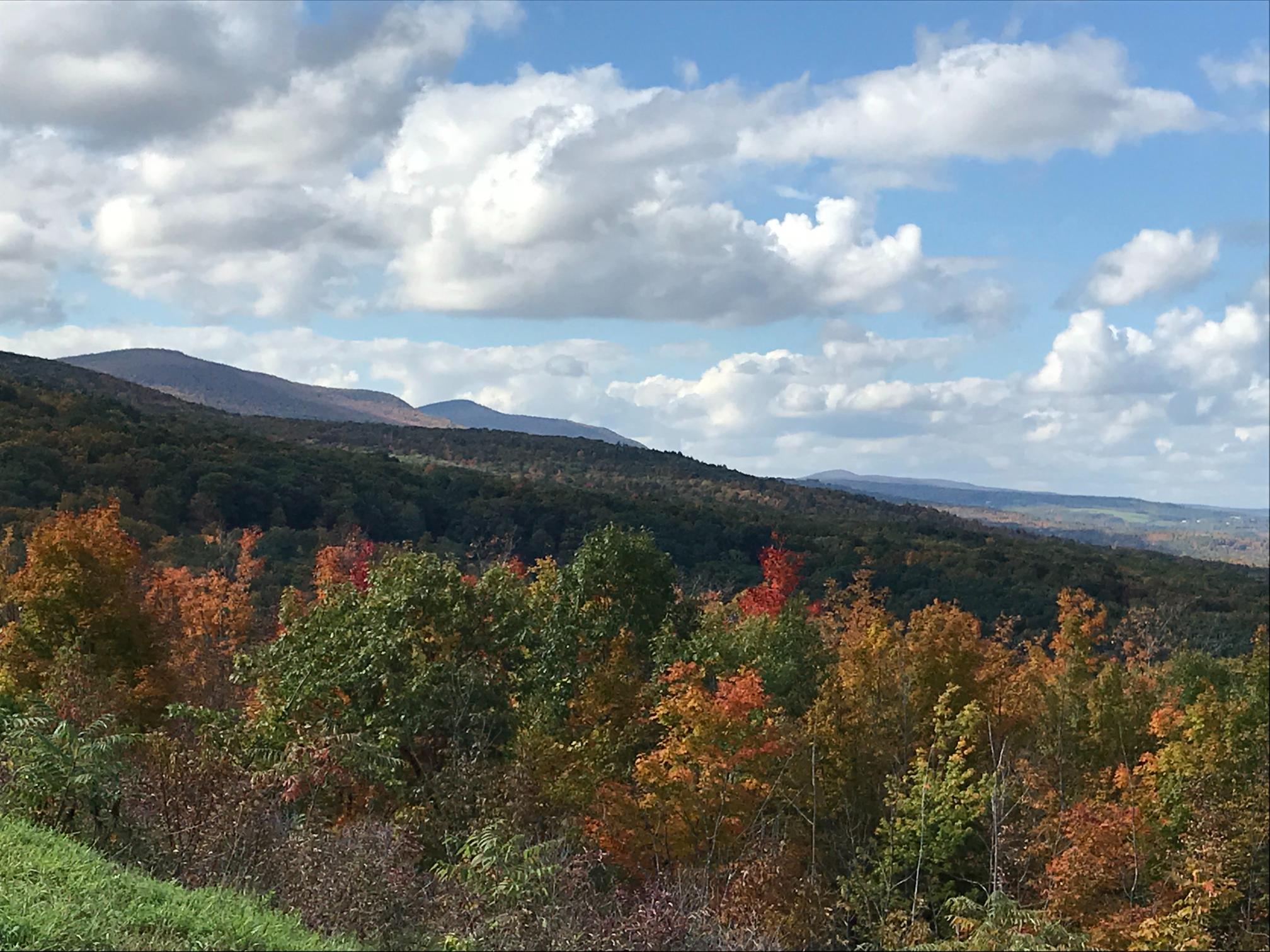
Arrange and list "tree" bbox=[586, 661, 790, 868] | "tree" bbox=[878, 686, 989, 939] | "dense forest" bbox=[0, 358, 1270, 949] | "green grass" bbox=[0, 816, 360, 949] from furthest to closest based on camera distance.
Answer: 1. "tree" bbox=[878, 686, 989, 939]
2. "tree" bbox=[586, 661, 790, 868]
3. "dense forest" bbox=[0, 358, 1270, 949]
4. "green grass" bbox=[0, 816, 360, 949]

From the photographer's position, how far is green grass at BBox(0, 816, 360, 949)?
8.95 m

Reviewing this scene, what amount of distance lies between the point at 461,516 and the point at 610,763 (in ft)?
293

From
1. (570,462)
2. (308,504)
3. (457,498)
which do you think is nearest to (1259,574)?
(570,462)

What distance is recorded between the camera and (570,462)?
615 feet

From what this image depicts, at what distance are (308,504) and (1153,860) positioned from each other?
84800 mm

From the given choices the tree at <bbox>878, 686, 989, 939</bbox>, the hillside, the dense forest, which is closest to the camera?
the dense forest

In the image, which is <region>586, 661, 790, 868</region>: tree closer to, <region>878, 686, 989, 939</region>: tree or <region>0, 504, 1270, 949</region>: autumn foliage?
<region>0, 504, 1270, 949</region>: autumn foliage

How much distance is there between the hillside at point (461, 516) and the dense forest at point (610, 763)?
32178 mm

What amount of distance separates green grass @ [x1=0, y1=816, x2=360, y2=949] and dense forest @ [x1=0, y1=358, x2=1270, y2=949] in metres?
0.26

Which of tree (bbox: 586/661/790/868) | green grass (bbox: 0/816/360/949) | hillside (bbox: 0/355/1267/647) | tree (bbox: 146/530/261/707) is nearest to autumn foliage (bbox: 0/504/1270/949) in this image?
tree (bbox: 586/661/790/868)

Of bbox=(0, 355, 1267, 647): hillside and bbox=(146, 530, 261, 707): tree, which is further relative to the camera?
bbox=(0, 355, 1267, 647): hillside

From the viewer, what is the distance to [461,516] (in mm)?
114812

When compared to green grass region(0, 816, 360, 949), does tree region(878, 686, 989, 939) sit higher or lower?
lower

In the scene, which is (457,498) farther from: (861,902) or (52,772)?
(52,772)
